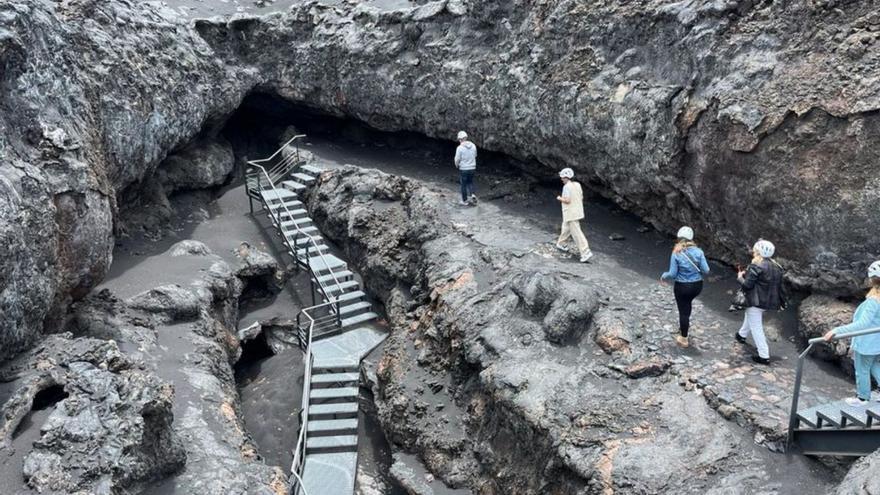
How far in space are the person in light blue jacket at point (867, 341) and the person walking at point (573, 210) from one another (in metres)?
6.18

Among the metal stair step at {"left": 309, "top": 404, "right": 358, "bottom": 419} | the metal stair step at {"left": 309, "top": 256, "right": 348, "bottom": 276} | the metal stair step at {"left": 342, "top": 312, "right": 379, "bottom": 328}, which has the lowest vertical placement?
the metal stair step at {"left": 309, "top": 404, "right": 358, "bottom": 419}

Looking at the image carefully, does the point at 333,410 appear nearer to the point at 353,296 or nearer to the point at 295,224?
the point at 353,296

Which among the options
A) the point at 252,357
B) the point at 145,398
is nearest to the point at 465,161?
the point at 252,357

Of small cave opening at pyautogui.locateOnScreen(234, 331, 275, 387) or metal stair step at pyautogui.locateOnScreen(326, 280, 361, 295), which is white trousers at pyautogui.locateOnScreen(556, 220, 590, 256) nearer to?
metal stair step at pyautogui.locateOnScreen(326, 280, 361, 295)

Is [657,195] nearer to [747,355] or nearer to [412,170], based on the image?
[747,355]

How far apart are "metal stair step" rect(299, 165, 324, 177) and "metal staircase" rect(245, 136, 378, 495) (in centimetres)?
3

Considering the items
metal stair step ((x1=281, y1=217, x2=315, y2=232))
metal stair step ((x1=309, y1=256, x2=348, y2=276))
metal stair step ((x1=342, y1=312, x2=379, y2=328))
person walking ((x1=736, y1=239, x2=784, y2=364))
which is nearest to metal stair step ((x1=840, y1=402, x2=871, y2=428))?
person walking ((x1=736, y1=239, x2=784, y2=364))

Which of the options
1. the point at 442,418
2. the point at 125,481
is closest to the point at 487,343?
the point at 442,418

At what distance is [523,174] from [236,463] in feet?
37.0

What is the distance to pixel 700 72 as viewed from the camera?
42.7 feet

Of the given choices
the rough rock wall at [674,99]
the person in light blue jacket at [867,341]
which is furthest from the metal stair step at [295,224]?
the person in light blue jacket at [867,341]

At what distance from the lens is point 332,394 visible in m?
15.2

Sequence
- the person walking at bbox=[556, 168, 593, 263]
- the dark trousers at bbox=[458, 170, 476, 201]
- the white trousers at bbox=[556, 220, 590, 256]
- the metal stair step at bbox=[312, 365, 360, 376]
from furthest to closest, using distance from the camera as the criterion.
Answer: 1. the dark trousers at bbox=[458, 170, 476, 201]
2. the metal stair step at bbox=[312, 365, 360, 376]
3. the white trousers at bbox=[556, 220, 590, 256]
4. the person walking at bbox=[556, 168, 593, 263]

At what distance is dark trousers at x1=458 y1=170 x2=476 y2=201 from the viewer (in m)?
17.1
